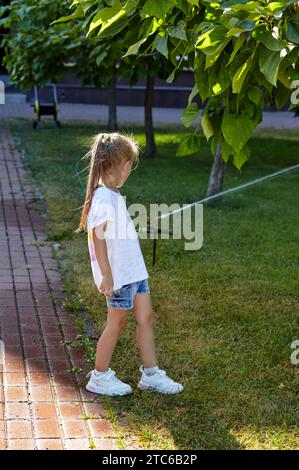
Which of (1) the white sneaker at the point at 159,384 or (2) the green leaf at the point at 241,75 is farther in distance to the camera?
(1) the white sneaker at the point at 159,384

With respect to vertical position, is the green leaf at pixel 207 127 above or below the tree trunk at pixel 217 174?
above

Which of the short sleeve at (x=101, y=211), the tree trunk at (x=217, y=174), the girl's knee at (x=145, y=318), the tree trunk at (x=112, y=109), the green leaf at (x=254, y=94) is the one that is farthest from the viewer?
the tree trunk at (x=112, y=109)

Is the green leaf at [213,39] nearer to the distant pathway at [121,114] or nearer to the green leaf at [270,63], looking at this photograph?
the green leaf at [270,63]

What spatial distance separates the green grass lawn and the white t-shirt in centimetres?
67

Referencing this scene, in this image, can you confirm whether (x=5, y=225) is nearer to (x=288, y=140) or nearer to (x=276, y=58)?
(x=276, y=58)

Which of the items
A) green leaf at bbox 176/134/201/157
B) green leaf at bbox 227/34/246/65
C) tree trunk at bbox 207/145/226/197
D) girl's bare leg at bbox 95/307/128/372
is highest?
green leaf at bbox 227/34/246/65

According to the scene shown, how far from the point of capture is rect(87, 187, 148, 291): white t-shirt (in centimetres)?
426

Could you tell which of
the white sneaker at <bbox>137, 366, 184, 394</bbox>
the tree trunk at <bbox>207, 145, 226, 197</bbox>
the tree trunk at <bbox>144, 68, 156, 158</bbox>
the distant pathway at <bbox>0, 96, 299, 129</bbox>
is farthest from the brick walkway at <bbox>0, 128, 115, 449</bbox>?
the distant pathway at <bbox>0, 96, 299, 129</bbox>

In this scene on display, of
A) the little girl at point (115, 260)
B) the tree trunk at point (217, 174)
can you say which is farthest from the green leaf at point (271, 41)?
the tree trunk at point (217, 174)

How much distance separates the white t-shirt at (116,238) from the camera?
4.26 meters

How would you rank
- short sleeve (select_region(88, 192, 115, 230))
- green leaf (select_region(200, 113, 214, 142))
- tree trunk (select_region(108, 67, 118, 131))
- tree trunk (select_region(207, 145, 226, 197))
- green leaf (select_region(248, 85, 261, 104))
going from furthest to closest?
1. tree trunk (select_region(108, 67, 118, 131))
2. tree trunk (select_region(207, 145, 226, 197))
3. short sleeve (select_region(88, 192, 115, 230))
4. green leaf (select_region(200, 113, 214, 142))
5. green leaf (select_region(248, 85, 261, 104))

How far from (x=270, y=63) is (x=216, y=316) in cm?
278

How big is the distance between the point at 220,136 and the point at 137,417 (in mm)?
1494

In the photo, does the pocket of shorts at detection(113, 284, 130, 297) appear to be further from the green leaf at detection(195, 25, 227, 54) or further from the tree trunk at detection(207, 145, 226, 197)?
the tree trunk at detection(207, 145, 226, 197)
